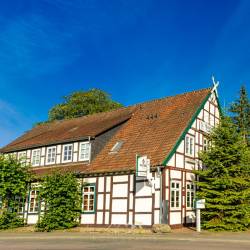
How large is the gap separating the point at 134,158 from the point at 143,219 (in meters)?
3.77

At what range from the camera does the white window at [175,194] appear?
23.6 meters

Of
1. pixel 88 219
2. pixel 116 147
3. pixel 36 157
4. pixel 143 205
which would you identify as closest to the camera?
pixel 143 205

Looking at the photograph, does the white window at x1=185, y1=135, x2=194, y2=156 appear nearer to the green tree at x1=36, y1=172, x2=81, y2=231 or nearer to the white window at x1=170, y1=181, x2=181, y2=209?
the white window at x1=170, y1=181, x2=181, y2=209

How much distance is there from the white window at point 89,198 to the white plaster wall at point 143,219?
3501 millimetres

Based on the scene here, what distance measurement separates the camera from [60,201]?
25188 millimetres

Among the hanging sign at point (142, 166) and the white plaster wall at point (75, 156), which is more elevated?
the white plaster wall at point (75, 156)

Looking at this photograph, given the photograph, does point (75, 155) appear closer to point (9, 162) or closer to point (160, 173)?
point (9, 162)

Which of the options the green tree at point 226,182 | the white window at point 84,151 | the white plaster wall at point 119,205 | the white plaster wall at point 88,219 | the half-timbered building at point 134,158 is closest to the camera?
the green tree at point 226,182

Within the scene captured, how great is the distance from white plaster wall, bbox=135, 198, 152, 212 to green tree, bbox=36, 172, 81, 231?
426cm

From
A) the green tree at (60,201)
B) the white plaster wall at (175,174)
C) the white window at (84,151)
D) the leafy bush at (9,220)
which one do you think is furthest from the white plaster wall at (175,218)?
the leafy bush at (9,220)

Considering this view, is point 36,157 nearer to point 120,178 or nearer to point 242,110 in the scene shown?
point 120,178

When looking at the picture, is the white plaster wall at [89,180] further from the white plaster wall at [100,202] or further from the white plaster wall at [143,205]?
the white plaster wall at [143,205]

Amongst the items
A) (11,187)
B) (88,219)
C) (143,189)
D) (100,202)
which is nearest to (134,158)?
(143,189)

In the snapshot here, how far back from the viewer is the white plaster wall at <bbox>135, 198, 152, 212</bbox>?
75.3 ft
